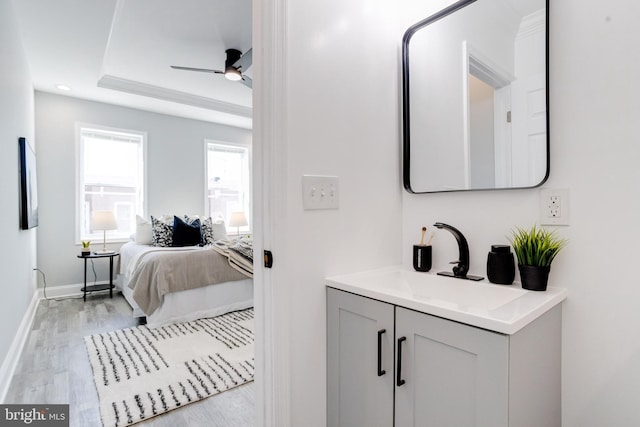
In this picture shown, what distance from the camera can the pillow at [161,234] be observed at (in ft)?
13.4

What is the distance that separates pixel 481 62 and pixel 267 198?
1.03 m

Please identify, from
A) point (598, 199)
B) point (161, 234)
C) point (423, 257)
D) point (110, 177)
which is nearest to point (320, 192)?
point (423, 257)

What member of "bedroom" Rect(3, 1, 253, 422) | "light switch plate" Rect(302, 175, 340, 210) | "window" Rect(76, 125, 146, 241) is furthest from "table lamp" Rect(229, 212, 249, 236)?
"light switch plate" Rect(302, 175, 340, 210)

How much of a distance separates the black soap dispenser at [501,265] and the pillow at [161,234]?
384cm

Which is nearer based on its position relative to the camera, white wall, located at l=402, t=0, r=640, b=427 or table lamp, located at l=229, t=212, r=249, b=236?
white wall, located at l=402, t=0, r=640, b=427

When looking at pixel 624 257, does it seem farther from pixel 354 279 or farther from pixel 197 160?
pixel 197 160

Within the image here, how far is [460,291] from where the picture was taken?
124 centimetres

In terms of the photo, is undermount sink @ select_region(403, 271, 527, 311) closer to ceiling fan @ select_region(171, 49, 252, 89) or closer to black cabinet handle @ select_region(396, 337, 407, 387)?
black cabinet handle @ select_region(396, 337, 407, 387)

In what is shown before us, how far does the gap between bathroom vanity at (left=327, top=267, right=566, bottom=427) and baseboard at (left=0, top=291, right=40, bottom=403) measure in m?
2.02

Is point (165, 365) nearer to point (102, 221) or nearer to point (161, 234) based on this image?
point (161, 234)

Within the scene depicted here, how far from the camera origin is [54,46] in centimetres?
292

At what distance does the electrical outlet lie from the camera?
1.07 metres

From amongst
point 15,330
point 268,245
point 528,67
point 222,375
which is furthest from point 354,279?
point 15,330

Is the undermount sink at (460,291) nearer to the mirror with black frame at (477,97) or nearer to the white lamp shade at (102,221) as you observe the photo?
the mirror with black frame at (477,97)
